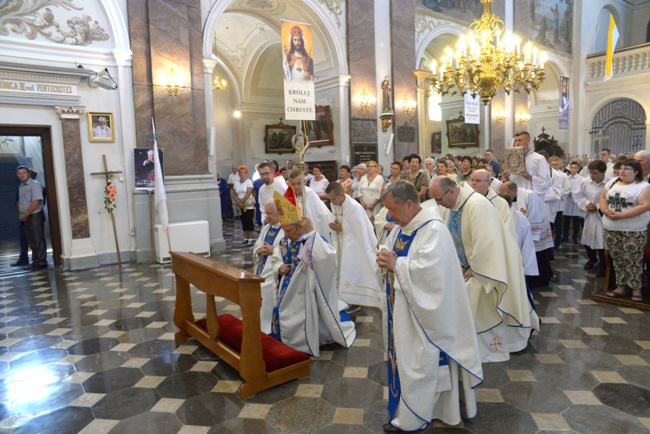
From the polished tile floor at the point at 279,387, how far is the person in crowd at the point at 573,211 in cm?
414

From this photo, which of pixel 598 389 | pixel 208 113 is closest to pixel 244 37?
pixel 208 113

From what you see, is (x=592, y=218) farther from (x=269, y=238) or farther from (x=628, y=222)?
(x=269, y=238)

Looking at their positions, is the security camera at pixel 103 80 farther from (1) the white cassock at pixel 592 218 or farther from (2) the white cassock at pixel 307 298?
(1) the white cassock at pixel 592 218

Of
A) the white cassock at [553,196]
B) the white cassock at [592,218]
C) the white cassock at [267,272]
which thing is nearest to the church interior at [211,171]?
the white cassock at [592,218]

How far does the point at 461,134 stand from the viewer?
16.7 meters

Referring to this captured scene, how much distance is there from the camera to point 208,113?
9156 millimetres

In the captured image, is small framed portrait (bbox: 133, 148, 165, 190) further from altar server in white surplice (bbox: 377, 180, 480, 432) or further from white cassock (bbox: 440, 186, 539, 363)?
altar server in white surplice (bbox: 377, 180, 480, 432)

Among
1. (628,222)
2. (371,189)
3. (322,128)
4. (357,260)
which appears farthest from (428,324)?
(322,128)

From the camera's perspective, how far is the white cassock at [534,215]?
20.2 ft

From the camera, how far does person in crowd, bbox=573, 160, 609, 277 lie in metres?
6.59

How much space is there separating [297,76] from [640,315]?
4.88 metres

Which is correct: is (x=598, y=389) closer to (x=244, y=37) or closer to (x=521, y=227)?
(x=521, y=227)

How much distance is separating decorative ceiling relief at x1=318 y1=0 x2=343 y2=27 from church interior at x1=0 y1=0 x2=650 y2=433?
2.8 inches

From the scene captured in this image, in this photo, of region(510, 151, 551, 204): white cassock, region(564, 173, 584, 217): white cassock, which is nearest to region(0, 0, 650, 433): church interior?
region(564, 173, 584, 217): white cassock
